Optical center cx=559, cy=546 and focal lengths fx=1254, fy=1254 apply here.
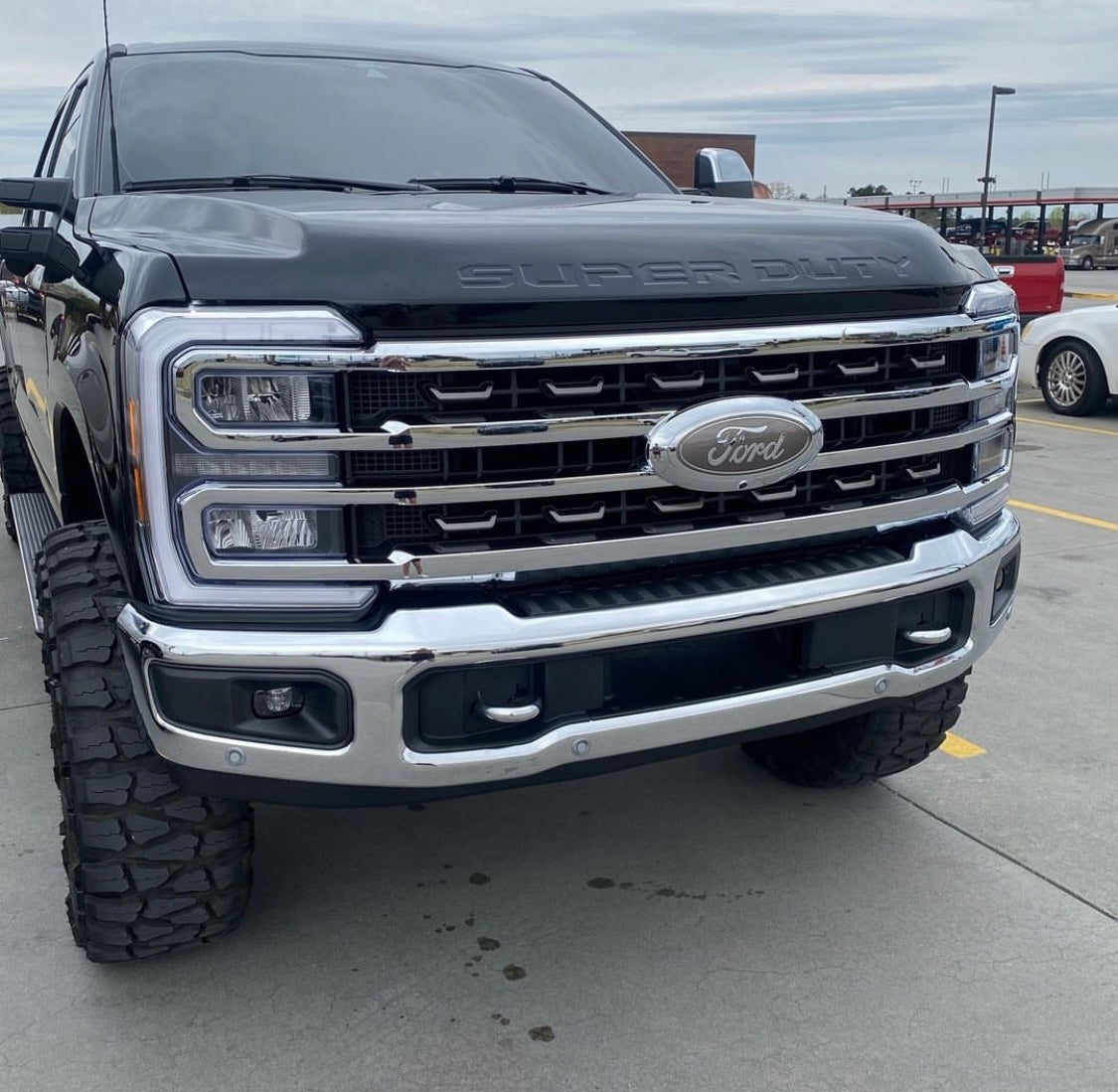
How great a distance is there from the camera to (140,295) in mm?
2109

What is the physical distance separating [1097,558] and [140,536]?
499 cm

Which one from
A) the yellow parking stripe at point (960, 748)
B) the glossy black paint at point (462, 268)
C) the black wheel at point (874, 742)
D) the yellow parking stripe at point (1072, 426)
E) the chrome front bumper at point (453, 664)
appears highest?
the glossy black paint at point (462, 268)

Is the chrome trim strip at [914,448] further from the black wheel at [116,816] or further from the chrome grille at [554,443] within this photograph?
the black wheel at [116,816]

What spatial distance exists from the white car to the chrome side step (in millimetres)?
8456

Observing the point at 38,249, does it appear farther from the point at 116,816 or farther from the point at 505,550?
the point at 505,550

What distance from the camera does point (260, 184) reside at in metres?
3.15

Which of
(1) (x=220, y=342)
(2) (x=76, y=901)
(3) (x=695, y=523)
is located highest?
(1) (x=220, y=342)

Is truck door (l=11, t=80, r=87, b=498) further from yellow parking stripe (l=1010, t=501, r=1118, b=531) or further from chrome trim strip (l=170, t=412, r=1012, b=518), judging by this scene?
yellow parking stripe (l=1010, t=501, r=1118, b=531)

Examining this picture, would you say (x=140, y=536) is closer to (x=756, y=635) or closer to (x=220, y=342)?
(x=220, y=342)

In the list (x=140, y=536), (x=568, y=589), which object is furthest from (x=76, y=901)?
(x=568, y=589)

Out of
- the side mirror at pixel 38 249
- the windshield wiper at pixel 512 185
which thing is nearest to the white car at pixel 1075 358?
the windshield wiper at pixel 512 185

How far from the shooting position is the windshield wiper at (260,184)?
315 cm

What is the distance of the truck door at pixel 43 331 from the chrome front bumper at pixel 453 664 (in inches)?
53.8

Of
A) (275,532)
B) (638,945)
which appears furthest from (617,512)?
(638,945)
